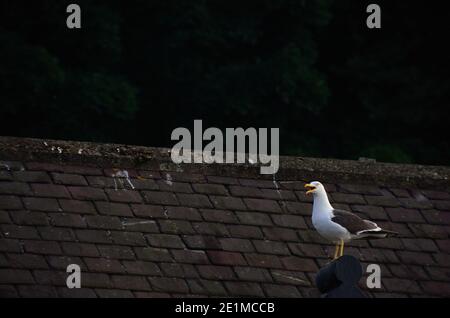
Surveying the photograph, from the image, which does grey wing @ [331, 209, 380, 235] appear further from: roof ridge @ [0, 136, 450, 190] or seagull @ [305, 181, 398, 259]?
roof ridge @ [0, 136, 450, 190]

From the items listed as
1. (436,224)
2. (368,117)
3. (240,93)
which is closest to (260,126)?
(240,93)

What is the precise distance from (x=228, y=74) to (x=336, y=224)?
2029cm

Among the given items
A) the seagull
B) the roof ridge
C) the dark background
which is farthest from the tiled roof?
the dark background

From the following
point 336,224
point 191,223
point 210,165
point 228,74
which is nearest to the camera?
point 336,224

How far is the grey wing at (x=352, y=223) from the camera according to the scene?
11.7m

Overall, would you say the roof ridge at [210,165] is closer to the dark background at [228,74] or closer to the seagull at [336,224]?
the seagull at [336,224]

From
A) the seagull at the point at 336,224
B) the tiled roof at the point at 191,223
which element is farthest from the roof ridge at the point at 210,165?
the seagull at the point at 336,224

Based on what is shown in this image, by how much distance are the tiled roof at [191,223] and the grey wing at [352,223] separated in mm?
808

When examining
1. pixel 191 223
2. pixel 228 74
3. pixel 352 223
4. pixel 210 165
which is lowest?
pixel 228 74

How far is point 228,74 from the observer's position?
31.8 m

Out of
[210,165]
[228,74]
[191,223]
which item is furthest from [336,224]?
[228,74]

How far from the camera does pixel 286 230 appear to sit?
12.8 meters

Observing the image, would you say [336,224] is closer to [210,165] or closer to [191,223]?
[191,223]

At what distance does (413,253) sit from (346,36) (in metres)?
22.9
